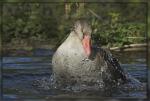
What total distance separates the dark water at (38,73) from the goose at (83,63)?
0.20 feet

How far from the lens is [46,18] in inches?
175

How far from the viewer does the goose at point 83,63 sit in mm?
4363

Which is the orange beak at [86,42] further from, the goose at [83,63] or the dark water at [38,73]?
the dark water at [38,73]

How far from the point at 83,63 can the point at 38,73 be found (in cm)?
30

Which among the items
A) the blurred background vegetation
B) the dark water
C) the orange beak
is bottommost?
the dark water

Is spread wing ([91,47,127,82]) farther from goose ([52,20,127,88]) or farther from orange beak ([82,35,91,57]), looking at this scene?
orange beak ([82,35,91,57])

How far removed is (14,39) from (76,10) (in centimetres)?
44

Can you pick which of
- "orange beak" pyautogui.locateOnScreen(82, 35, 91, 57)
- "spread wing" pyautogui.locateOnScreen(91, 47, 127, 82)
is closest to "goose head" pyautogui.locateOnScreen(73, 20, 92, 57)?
"orange beak" pyautogui.locateOnScreen(82, 35, 91, 57)

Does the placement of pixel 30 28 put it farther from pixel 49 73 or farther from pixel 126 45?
pixel 126 45

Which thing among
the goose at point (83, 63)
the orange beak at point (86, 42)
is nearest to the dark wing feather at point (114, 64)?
the goose at point (83, 63)

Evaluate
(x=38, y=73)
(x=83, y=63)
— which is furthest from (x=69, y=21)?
(x=38, y=73)

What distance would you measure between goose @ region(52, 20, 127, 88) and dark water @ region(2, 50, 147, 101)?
60 mm

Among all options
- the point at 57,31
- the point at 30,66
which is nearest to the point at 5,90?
the point at 30,66

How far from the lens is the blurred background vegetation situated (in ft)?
14.4
